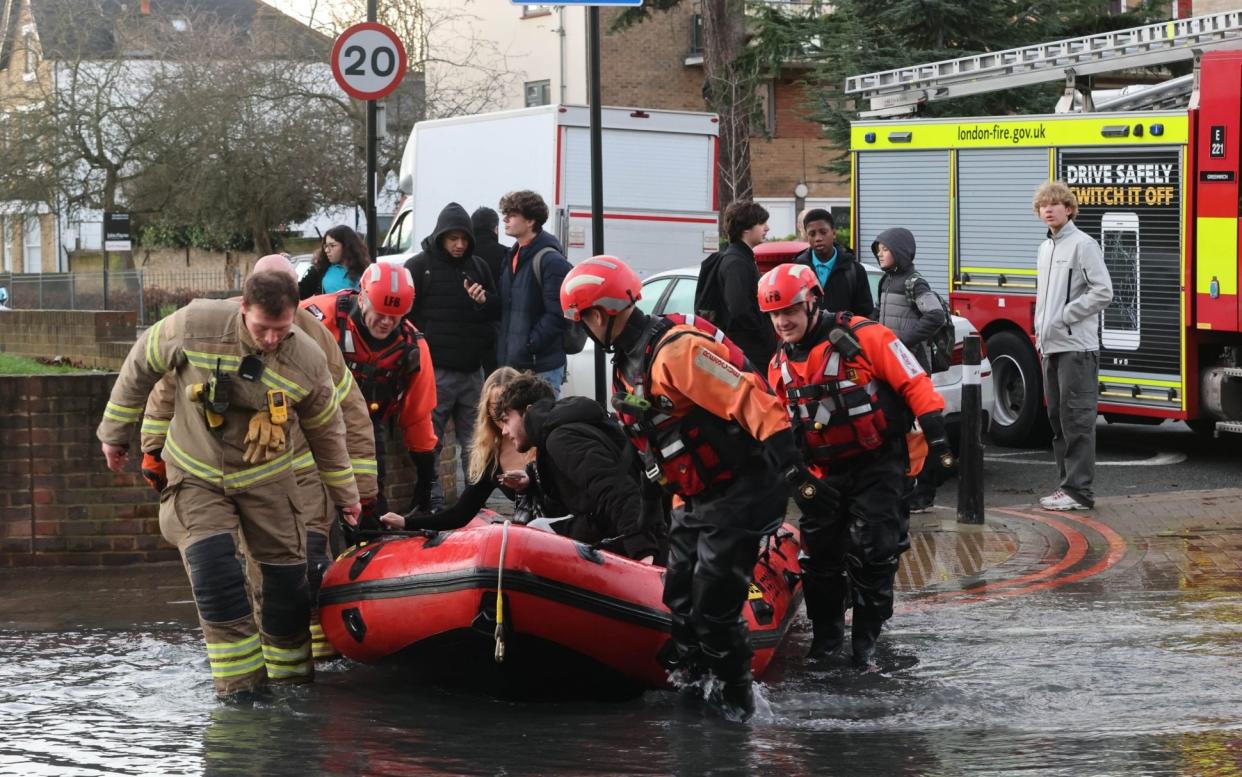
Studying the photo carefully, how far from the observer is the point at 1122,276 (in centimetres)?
1372

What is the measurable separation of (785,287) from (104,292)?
25642 millimetres

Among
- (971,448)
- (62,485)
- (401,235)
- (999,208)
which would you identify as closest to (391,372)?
(62,485)

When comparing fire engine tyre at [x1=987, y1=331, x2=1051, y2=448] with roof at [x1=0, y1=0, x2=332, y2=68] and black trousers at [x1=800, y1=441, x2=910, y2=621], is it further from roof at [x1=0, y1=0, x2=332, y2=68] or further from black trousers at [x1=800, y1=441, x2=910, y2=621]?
roof at [x1=0, y1=0, x2=332, y2=68]

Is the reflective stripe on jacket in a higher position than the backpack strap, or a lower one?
lower

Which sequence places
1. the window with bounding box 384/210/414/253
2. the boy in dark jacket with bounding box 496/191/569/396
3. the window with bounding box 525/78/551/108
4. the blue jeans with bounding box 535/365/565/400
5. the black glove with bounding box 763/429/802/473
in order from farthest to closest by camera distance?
the window with bounding box 525/78/551/108, the window with bounding box 384/210/414/253, the blue jeans with bounding box 535/365/565/400, the boy in dark jacket with bounding box 496/191/569/396, the black glove with bounding box 763/429/802/473

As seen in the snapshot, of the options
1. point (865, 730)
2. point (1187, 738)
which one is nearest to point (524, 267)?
point (865, 730)

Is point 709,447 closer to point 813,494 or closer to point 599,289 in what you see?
point 599,289

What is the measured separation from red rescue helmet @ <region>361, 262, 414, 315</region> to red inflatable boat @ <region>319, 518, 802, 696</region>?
122cm

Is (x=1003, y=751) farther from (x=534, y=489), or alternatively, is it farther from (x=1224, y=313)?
(x=1224, y=313)

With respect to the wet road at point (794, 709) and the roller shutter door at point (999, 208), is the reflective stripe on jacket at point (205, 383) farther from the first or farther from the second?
the roller shutter door at point (999, 208)

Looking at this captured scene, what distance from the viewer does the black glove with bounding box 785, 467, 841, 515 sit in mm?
6980

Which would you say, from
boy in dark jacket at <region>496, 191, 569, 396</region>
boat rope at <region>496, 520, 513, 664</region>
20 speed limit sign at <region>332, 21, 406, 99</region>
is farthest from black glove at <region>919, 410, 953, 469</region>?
20 speed limit sign at <region>332, 21, 406, 99</region>

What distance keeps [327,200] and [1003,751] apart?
31990 millimetres

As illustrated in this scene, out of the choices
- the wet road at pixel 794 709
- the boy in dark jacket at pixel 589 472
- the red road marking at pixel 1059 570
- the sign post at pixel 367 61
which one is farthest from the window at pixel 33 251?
the boy in dark jacket at pixel 589 472
